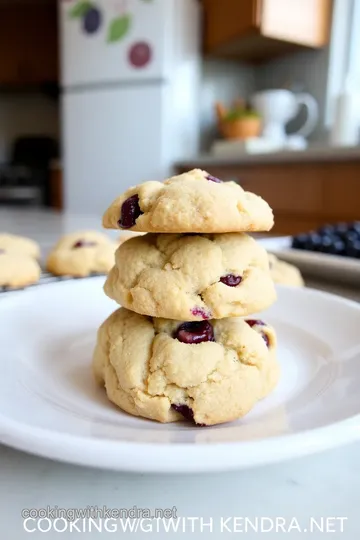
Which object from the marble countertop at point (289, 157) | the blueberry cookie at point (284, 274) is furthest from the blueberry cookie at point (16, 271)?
the marble countertop at point (289, 157)

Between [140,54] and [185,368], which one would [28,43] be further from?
[185,368]

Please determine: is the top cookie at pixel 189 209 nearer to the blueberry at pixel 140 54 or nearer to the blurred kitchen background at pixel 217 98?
the blurred kitchen background at pixel 217 98

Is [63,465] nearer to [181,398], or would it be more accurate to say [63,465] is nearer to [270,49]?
[181,398]

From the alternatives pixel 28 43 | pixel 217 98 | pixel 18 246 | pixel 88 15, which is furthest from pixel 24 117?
pixel 18 246

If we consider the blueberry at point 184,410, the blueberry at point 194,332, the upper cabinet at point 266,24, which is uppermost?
the upper cabinet at point 266,24

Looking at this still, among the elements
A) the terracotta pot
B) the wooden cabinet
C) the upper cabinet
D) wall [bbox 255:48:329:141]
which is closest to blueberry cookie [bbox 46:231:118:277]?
the terracotta pot
